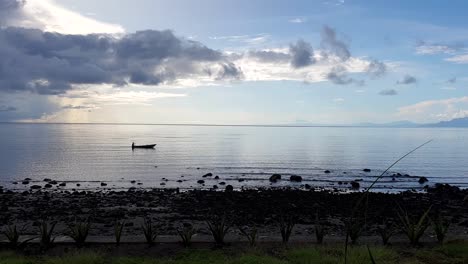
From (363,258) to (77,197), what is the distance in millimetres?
23593

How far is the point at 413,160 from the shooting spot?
61.2 meters

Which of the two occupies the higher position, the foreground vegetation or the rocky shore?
the foreground vegetation

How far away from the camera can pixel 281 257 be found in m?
8.85

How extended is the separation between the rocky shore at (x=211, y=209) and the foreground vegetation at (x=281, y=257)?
191 inches

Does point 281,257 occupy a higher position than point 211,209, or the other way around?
point 281,257

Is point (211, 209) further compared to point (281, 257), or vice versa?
point (211, 209)

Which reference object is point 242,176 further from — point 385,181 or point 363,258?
point 363,258

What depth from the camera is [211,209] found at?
2203 centimetres

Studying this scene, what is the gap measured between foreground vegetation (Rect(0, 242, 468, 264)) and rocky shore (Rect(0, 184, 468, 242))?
4.85 m

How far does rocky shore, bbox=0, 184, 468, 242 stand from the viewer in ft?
56.0

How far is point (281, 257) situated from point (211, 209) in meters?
13.5

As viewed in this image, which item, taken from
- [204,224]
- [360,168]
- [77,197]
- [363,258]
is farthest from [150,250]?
[360,168]

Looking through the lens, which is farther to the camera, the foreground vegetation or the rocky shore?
the rocky shore

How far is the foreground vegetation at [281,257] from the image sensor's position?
823 centimetres
